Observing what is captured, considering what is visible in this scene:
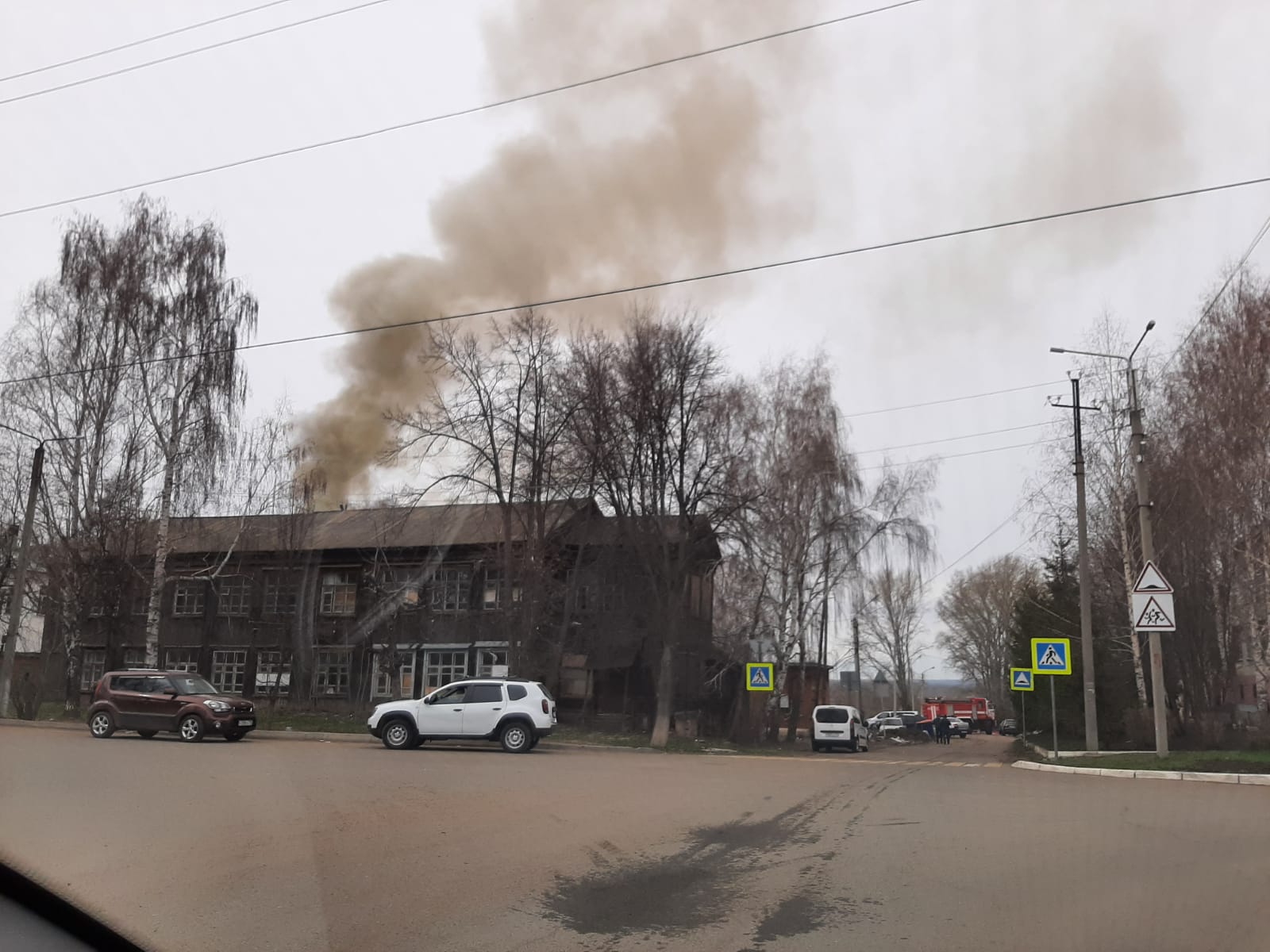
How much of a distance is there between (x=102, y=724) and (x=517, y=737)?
9.81 m

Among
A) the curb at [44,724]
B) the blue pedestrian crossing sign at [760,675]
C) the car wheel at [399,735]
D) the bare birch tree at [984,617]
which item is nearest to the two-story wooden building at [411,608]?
the blue pedestrian crossing sign at [760,675]

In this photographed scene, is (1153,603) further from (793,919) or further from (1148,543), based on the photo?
(793,919)

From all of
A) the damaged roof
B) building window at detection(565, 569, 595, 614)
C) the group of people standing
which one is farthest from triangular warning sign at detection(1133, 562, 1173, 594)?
the group of people standing

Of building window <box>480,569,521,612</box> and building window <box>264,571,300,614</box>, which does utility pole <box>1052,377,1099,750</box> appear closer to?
building window <box>480,569,521,612</box>

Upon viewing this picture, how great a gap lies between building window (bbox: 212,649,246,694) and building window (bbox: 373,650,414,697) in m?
7.30

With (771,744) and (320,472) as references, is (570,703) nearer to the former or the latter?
(771,744)

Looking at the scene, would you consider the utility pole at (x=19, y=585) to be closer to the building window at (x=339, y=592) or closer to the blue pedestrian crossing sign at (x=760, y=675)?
the building window at (x=339, y=592)

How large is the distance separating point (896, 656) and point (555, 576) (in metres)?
43.4

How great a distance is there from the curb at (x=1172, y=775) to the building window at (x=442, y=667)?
2609cm

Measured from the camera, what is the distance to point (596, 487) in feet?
107

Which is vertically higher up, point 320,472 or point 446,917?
point 320,472

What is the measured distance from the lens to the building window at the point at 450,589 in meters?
42.7

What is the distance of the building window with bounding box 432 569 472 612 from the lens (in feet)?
140

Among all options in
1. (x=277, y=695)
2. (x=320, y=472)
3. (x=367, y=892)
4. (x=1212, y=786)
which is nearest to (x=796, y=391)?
(x=320, y=472)
